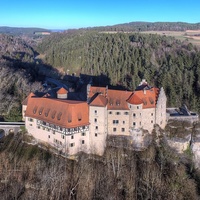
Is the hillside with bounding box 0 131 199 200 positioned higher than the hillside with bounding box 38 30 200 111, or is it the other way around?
the hillside with bounding box 38 30 200 111

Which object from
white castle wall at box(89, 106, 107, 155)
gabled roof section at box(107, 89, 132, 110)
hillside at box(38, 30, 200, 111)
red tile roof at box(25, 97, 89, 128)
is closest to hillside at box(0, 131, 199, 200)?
white castle wall at box(89, 106, 107, 155)

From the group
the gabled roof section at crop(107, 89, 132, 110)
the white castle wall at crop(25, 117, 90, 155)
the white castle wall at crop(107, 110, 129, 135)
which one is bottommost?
the white castle wall at crop(25, 117, 90, 155)

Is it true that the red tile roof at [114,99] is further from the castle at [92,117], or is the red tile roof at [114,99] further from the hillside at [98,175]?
the hillside at [98,175]

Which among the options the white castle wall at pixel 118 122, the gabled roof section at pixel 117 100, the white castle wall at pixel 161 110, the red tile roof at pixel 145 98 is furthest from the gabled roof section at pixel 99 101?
the white castle wall at pixel 161 110

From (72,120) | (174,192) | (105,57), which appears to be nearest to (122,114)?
(72,120)

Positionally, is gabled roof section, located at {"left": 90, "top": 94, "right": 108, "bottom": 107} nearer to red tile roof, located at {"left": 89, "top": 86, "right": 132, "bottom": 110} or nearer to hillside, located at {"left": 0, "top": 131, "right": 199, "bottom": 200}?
red tile roof, located at {"left": 89, "top": 86, "right": 132, "bottom": 110}
